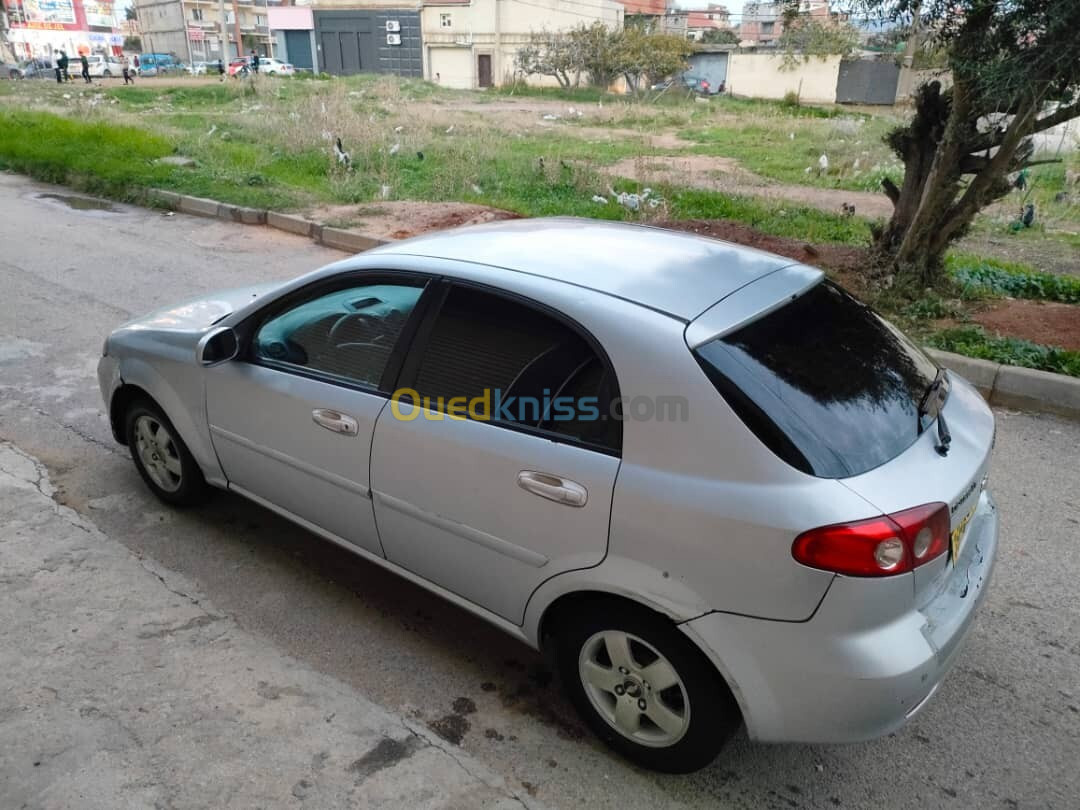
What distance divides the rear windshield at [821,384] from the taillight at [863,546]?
17cm

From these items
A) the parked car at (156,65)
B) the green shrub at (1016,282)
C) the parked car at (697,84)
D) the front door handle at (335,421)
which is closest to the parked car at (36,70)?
the parked car at (156,65)

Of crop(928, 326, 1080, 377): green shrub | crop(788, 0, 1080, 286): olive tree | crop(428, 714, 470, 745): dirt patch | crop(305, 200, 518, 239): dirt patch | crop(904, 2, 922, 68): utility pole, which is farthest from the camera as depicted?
crop(305, 200, 518, 239): dirt patch

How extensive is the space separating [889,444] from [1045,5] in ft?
16.1

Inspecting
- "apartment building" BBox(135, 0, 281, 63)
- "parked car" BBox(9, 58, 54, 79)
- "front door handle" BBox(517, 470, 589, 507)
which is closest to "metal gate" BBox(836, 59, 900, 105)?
"parked car" BBox(9, 58, 54, 79)

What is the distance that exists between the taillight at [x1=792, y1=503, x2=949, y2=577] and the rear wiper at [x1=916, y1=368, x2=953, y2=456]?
47 cm

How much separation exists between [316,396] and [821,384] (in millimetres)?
1946

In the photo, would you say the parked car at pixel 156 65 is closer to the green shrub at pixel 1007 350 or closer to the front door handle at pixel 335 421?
the green shrub at pixel 1007 350

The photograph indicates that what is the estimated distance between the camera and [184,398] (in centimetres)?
378

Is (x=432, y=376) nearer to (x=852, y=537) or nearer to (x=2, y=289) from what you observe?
(x=852, y=537)

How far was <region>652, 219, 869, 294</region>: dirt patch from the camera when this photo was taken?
7.95m

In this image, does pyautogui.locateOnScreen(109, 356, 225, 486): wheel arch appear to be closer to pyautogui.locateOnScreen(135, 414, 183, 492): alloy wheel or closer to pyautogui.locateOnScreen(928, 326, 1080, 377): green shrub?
pyautogui.locateOnScreen(135, 414, 183, 492): alloy wheel

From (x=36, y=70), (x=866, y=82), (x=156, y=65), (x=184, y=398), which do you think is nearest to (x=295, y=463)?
(x=184, y=398)

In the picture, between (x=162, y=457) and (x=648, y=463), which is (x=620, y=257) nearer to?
(x=648, y=463)

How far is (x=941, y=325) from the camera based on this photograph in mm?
6730
